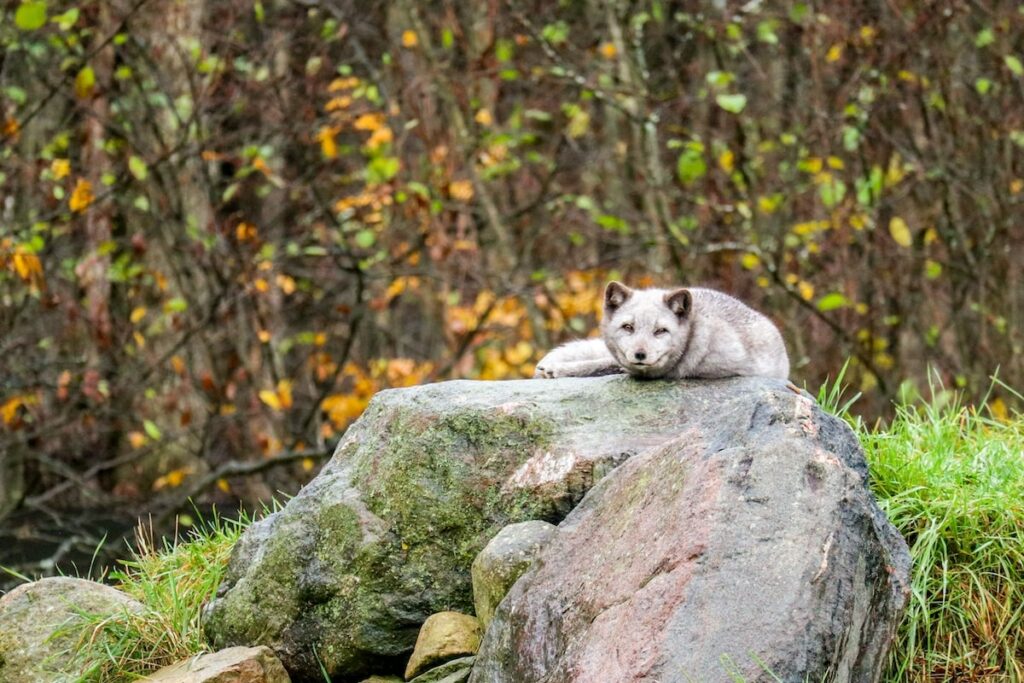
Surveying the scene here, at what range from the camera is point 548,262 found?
53.7ft

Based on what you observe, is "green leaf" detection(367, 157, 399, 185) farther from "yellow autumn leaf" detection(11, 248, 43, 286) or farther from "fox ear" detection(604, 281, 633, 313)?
"fox ear" detection(604, 281, 633, 313)

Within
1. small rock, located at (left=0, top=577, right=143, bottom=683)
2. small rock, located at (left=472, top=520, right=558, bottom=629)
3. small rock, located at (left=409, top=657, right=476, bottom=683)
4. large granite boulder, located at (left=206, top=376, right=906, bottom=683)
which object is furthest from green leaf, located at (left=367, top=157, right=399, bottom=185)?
small rock, located at (left=409, top=657, right=476, bottom=683)

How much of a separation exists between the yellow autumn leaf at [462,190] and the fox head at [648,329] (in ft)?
24.8

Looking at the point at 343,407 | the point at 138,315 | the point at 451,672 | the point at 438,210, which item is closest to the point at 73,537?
the point at 138,315

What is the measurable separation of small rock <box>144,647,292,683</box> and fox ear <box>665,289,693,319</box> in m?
2.46

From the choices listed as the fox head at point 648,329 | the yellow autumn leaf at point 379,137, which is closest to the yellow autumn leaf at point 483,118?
the yellow autumn leaf at point 379,137

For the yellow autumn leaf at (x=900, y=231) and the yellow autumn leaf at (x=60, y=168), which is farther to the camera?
the yellow autumn leaf at (x=900, y=231)

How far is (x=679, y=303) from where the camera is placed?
618cm

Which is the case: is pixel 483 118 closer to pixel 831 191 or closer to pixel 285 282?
pixel 285 282

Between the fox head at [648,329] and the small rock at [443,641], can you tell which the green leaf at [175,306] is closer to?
the fox head at [648,329]

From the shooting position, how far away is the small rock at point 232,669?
→ 538 cm

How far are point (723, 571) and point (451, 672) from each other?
4.76 ft

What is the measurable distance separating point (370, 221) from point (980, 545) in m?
9.60

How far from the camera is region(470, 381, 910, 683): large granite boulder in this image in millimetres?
4020
